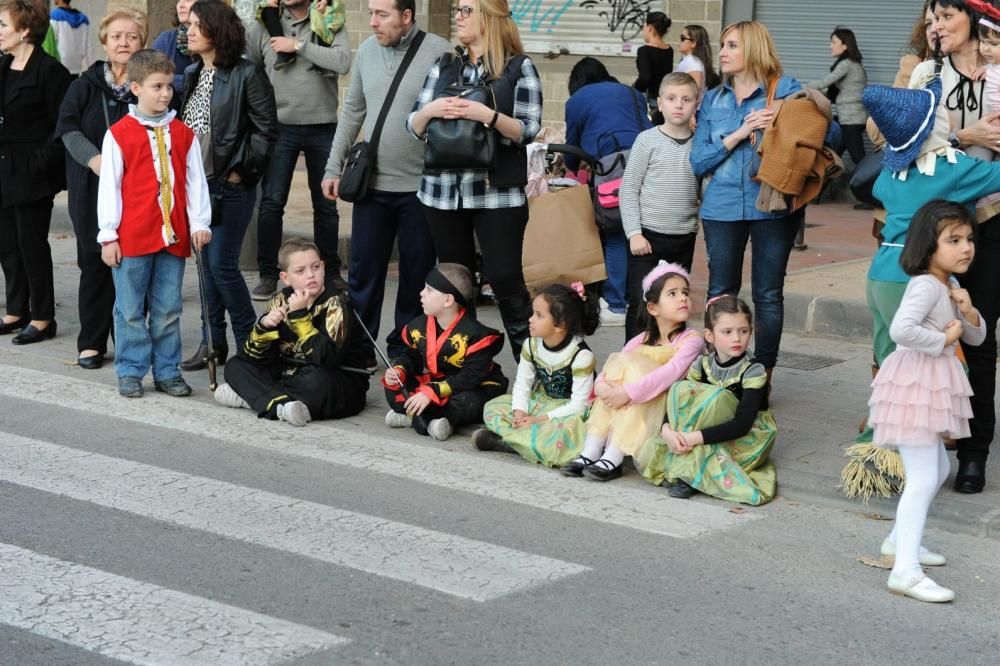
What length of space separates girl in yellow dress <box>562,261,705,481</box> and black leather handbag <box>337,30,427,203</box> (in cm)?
181

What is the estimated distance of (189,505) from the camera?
19.6ft

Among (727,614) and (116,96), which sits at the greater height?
(116,96)

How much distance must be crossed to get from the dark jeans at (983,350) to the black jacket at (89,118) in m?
4.52

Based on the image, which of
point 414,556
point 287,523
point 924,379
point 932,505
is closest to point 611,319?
point 932,505

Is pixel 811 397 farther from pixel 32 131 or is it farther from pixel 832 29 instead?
pixel 832 29

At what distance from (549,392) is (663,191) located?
1.30 meters

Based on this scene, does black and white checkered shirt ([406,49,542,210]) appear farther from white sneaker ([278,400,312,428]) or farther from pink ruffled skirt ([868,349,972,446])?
pink ruffled skirt ([868,349,972,446])

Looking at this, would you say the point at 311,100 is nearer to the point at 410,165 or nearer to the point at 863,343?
the point at 410,165

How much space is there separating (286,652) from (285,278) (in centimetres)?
336

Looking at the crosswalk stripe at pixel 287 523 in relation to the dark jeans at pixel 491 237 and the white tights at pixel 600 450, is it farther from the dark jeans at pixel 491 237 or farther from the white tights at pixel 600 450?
the dark jeans at pixel 491 237

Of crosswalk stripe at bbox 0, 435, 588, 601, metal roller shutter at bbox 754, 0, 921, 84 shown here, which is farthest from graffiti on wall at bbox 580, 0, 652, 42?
crosswalk stripe at bbox 0, 435, 588, 601

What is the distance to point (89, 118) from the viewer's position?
27.3 ft

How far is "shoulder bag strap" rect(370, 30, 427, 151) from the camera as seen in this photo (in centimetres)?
794

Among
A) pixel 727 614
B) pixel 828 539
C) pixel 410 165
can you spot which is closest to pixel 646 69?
pixel 410 165
